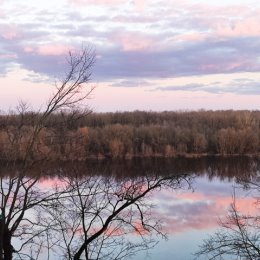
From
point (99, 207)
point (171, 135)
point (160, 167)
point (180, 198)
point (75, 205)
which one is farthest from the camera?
point (171, 135)

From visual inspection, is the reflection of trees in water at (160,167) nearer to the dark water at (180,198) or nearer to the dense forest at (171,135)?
the dark water at (180,198)

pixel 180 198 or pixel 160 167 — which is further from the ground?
pixel 160 167

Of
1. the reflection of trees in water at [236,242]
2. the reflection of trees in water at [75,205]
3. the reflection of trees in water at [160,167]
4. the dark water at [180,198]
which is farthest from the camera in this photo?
the dark water at [180,198]

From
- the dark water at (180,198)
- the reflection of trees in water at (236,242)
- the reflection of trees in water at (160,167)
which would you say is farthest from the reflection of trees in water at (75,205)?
the reflection of trees in water at (236,242)

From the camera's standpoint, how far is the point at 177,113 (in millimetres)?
58719

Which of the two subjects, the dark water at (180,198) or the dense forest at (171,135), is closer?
the dark water at (180,198)

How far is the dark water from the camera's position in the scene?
8.00 metres

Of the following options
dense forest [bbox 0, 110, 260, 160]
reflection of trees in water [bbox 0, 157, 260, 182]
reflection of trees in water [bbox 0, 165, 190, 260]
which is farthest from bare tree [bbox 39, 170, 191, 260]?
dense forest [bbox 0, 110, 260, 160]

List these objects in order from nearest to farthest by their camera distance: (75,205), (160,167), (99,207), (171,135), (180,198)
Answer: (75,205)
(99,207)
(160,167)
(180,198)
(171,135)

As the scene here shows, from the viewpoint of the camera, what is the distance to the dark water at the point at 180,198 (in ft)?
26.2

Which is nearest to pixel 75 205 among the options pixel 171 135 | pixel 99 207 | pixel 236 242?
pixel 99 207

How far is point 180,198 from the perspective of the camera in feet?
71.7

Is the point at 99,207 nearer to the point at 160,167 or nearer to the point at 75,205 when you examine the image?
the point at 75,205

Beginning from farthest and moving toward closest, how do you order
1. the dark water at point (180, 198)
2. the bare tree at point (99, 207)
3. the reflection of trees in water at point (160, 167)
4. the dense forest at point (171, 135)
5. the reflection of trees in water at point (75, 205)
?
the dense forest at point (171, 135)
the dark water at point (180, 198)
the reflection of trees in water at point (160, 167)
the bare tree at point (99, 207)
the reflection of trees in water at point (75, 205)
